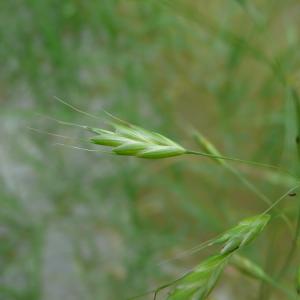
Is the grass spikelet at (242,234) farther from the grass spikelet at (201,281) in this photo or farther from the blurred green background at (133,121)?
the blurred green background at (133,121)

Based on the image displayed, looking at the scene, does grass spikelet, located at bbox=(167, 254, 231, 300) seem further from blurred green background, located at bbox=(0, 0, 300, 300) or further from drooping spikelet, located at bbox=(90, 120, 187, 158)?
blurred green background, located at bbox=(0, 0, 300, 300)

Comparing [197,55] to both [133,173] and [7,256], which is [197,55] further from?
[7,256]

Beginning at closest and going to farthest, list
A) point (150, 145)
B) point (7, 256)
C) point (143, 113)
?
point (150, 145)
point (7, 256)
point (143, 113)

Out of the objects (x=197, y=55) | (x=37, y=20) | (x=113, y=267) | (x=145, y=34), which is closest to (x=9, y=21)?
(x=37, y=20)

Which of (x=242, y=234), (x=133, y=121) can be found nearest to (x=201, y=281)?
(x=242, y=234)

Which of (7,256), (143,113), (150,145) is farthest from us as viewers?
(143,113)
